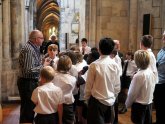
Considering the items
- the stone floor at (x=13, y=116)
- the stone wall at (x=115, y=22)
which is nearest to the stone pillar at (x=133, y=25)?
the stone wall at (x=115, y=22)

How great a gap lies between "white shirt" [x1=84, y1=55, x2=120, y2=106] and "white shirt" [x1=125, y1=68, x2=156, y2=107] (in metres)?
0.50

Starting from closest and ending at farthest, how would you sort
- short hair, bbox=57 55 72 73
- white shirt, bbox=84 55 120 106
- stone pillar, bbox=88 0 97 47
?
white shirt, bbox=84 55 120 106, short hair, bbox=57 55 72 73, stone pillar, bbox=88 0 97 47

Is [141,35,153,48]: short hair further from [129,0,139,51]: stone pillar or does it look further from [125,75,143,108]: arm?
[129,0,139,51]: stone pillar

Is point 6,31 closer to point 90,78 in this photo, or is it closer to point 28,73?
point 28,73

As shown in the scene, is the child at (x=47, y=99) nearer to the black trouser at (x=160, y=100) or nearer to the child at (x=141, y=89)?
the child at (x=141, y=89)

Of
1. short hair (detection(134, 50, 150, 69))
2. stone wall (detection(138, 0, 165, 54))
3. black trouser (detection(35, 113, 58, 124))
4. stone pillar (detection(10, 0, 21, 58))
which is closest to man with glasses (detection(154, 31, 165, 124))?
short hair (detection(134, 50, 150, 69))

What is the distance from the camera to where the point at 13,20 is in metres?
11.0

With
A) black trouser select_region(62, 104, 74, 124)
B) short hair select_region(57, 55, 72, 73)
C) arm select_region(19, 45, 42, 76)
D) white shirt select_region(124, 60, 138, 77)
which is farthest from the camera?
white shirt select_region(124, 60, 138, 77)

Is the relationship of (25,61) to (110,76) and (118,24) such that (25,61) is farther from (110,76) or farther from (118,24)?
(118,24)

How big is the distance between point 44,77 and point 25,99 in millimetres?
938

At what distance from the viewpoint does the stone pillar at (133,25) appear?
1034cm

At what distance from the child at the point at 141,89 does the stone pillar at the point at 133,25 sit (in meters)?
5.54

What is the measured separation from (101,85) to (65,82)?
0.74 meters

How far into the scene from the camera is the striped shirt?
17.4 feet
